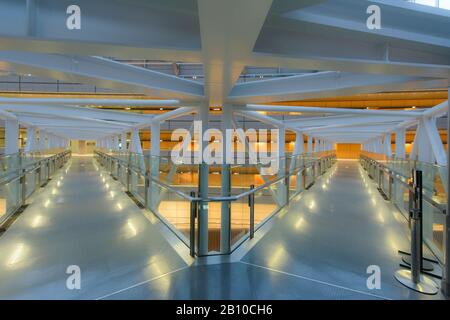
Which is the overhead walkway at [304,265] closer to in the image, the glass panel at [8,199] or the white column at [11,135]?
the glass panel at [8,199]

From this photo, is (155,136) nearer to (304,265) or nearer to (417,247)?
(304,265)

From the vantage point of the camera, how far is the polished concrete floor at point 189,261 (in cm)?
264

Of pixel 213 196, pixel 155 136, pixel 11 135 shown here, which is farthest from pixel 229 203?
pixel 11 135

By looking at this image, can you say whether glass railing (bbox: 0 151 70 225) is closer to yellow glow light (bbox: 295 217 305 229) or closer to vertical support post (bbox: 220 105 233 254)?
vertical support post (bbox: 220 105 233 254)

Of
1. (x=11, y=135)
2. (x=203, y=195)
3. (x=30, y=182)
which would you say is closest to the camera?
(x=203, y=195)

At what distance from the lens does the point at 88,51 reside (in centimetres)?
303

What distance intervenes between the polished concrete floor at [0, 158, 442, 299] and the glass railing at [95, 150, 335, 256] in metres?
0.29

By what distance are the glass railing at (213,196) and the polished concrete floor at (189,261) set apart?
0.29 m

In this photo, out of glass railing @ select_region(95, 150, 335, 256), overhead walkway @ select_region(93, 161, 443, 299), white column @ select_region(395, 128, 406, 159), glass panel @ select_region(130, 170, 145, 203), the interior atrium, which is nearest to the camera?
overhead walkway @ select_region(93, 161, 443, 299)

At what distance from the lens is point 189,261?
320 cm

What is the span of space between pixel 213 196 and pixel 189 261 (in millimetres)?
2392

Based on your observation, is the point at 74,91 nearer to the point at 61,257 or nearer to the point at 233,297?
the point at 61,257

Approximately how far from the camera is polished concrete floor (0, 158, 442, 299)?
2.64 m

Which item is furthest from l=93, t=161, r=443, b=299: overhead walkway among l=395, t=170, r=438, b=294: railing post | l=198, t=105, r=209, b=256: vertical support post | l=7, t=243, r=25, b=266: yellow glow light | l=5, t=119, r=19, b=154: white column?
l=5, t=119, r=19, b=154: white column
